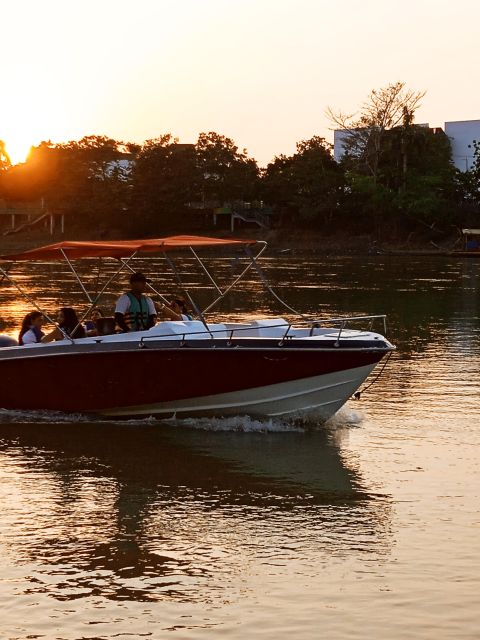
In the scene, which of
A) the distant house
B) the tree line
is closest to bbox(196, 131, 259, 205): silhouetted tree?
the tree line

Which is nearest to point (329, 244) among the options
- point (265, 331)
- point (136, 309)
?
point (136, 309)

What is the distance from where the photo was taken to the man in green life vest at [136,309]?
14.9m

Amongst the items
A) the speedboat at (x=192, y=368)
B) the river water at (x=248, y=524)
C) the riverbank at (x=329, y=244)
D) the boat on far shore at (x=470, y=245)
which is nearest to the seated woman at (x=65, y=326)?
the speedboat at (x=192, y=368)

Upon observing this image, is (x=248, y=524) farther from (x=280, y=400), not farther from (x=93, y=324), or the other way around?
(x=93, y=324)

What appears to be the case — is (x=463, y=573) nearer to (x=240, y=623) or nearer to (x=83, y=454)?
(x=240, y=623)

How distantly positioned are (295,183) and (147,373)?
261ft

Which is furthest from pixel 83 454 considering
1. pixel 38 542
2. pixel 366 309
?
pixel 366 309

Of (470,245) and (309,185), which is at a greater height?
(309,185)

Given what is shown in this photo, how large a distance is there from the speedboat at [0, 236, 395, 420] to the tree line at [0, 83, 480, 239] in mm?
71885

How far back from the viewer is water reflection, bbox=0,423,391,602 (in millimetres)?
9062

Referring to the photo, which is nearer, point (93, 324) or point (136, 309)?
point (136, 309)

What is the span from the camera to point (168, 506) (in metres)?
10.9

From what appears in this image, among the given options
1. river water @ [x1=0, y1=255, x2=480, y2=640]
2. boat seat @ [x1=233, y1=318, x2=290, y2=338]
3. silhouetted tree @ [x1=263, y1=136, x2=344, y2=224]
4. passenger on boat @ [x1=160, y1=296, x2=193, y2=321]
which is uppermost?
silhouetted tree @ [x1=263, y1=136, x2=344, y2=224]

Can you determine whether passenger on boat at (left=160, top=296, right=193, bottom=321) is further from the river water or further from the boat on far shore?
the boat on far shore
